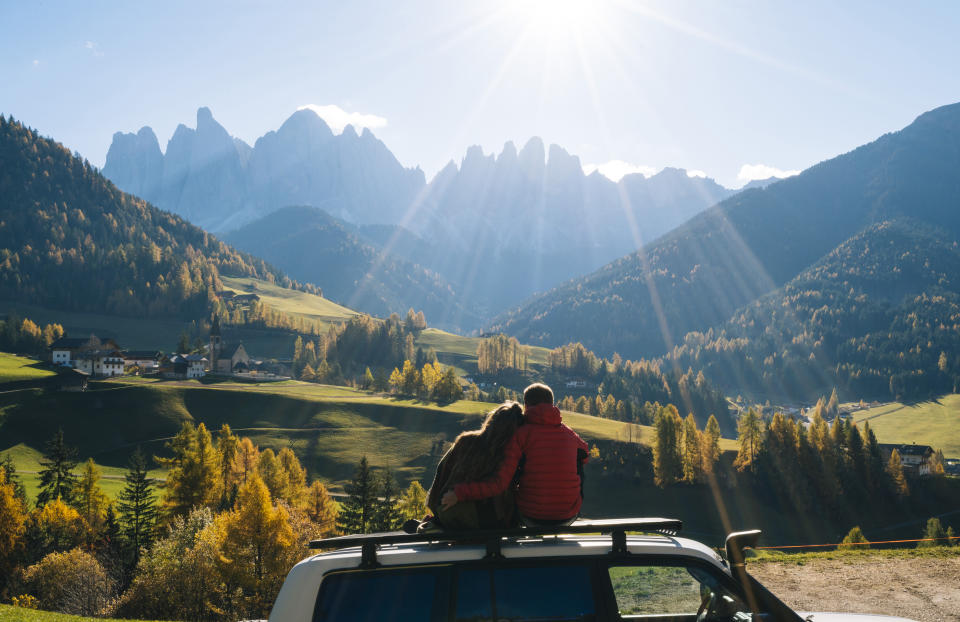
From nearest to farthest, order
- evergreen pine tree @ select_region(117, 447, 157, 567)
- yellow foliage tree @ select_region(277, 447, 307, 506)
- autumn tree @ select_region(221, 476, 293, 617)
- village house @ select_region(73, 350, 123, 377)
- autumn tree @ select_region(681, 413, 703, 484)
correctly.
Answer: autumn tree @ select_region(221, 476, 293, 617) < evergreen pine tree @ select_region(117, 447, 157, 567) < yellow foliage tree @ select_region(277, 447, 307, 506) < autumn tree @ select_region(681, 413, 703, 484) < village house @ select_region(73, 350, 123, 377)

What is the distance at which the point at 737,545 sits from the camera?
6465 mm

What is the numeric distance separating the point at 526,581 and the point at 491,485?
3.88 ft

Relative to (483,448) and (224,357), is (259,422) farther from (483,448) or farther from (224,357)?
(483,448)

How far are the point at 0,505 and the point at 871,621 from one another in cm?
6388

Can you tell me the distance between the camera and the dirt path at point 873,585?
48.4 ft

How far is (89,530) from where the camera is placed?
2179 inches

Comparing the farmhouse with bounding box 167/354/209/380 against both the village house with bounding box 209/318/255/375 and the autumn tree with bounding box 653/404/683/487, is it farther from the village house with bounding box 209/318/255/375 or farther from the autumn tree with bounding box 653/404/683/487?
the autumn tree with bounding box 653/404/683/487

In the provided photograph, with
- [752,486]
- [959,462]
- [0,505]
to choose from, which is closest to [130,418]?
[0,505]

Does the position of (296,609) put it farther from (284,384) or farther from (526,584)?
(284,384)

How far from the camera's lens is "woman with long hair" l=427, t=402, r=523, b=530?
263 inches

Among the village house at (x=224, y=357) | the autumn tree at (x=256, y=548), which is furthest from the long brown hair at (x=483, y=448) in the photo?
the village house at (x=224, y=357)

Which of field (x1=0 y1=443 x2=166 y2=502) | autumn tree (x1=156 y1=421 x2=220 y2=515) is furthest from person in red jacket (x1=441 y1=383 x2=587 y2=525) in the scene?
field (x1=0 y1=443 x2=166 y2=502)

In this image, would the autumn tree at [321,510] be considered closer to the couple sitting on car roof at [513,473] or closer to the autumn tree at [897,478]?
the couple sitting on car roof at [513,473]

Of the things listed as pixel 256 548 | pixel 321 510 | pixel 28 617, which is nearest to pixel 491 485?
pixel 28 617
